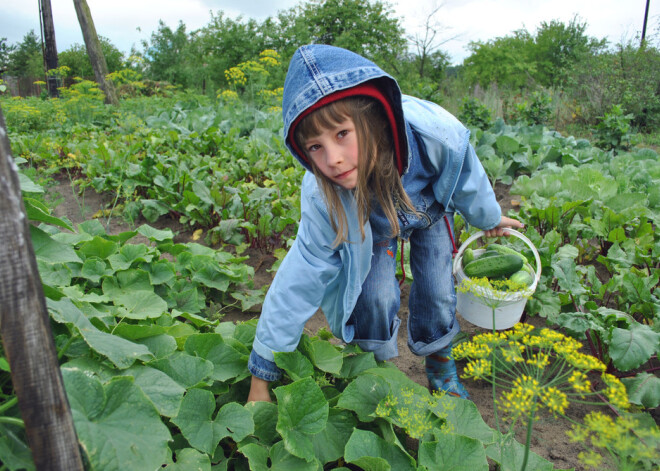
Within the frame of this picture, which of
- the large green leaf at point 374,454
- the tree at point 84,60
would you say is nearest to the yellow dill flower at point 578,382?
the large green leaf at point 374,454

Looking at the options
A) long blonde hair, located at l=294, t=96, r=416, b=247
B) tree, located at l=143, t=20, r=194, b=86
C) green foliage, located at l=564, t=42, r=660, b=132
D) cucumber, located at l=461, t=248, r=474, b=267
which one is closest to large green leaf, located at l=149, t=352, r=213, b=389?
long blonde hair, located at l=294, t=96, r=416, b=247

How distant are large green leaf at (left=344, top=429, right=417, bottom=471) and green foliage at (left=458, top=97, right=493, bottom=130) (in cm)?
690

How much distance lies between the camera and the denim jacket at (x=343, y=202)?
1678 mm

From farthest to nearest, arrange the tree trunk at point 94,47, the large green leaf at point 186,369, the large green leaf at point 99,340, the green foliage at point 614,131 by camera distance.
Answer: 1. the tree trunk at point 94,47
2. the green foliage at point 614,131
3. the large green leaf at point 186,369
4. the large green leaf at point 99,340

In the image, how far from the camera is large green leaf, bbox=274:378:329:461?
153cm

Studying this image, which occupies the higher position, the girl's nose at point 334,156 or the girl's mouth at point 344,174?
the girl's nose at point 334,156

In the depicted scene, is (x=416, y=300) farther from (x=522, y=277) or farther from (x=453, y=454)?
(x=453, y=454)

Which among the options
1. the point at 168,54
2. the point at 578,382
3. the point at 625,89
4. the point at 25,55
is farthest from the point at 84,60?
the point at 578,382

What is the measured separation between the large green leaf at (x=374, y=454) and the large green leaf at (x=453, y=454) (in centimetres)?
7

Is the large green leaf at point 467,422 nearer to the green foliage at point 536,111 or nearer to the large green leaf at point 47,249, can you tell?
the large green leaf at point 47,249

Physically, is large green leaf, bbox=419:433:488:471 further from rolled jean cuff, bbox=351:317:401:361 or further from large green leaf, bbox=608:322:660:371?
large green leaf, bbox=608:322:660:371

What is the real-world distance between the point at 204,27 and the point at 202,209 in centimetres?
2849

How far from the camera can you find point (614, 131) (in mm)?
7203

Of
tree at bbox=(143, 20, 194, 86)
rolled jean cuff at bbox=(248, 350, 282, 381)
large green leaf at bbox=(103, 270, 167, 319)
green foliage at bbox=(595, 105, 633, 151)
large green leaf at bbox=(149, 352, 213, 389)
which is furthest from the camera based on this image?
tree at bbox=(143, 20, 194, 86)
